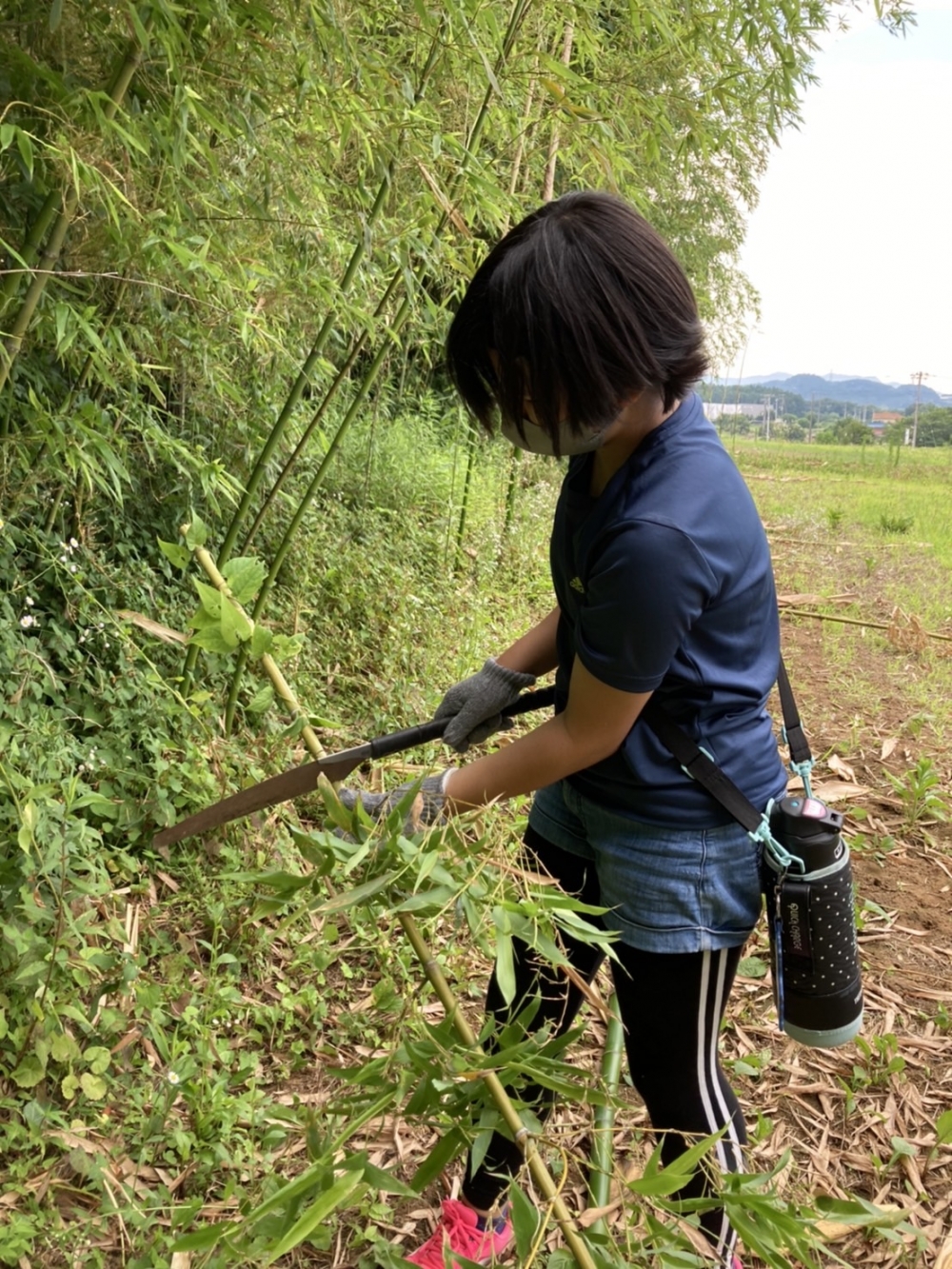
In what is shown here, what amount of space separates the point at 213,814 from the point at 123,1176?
0.81 m

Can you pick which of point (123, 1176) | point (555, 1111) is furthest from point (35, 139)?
point (555, 1111)

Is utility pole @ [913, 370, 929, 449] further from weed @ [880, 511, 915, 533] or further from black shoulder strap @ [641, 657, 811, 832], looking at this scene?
black shoulder strap @ [641, 657, 811, 832]

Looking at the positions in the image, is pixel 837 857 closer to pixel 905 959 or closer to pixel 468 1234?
pixel 468 1234

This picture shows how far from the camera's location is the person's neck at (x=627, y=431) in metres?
1.17

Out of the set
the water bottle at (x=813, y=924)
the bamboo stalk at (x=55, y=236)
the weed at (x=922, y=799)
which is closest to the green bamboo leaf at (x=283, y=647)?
the water bottle at (x=813, y=924)

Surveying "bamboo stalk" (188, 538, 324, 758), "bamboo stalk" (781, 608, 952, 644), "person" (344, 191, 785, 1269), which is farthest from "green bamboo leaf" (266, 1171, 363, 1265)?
"bamboo stalk" (781, 608, 952, 644)

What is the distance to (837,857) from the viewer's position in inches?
51.3

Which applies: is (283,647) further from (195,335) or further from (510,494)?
(510,494)

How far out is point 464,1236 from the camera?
1.59 metres

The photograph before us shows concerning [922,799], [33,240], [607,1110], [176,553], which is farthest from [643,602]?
[922,799]

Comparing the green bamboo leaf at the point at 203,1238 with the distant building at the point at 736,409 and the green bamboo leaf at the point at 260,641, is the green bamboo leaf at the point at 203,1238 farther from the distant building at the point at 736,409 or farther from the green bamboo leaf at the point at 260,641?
the distant building at the point at 736,409

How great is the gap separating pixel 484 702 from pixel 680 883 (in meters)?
0.43

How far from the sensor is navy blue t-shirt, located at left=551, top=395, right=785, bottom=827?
3.64 feet

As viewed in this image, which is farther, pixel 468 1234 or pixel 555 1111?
pixel 555 1111
